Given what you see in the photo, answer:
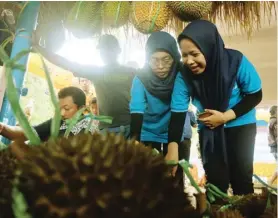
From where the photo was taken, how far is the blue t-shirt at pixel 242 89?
0.66m

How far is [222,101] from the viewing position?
646 millimetres

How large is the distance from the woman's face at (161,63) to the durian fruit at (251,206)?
505mm

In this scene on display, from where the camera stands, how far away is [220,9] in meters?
0.73

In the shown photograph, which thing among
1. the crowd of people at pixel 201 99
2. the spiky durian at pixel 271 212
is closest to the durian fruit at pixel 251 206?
the spiky durian at pixel 271 212

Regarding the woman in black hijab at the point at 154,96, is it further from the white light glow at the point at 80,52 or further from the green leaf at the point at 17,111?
the green leaf at the point at 17,111

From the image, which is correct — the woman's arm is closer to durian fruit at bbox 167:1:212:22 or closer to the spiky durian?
durian fruit at bbox 167:1:212:22

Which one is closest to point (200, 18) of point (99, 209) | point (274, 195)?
point (274, 195)

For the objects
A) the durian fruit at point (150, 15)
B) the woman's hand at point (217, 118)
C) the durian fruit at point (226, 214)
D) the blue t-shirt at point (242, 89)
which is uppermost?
the durian fruit at point (150, 15)

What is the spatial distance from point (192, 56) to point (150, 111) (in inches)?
7.3

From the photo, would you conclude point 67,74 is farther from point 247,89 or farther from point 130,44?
point 247,89

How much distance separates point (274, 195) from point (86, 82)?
73 centimetres

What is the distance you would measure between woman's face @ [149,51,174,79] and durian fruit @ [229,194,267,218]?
50 centimetres

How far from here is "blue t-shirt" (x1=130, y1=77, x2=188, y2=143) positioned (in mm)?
752

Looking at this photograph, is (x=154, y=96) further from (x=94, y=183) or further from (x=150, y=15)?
(x=94, y=183)
